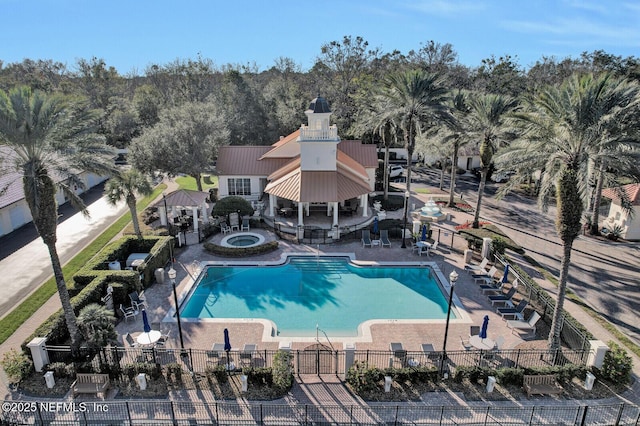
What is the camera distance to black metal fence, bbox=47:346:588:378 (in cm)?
1606

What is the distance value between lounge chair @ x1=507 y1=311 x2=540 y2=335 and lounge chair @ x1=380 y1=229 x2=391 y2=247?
10.7 m

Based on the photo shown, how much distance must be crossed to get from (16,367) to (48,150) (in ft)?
27.6

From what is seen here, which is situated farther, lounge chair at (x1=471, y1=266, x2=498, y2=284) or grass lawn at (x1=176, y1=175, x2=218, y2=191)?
grass lawn at (x1=176, y1=175, x2=218, y2=191)

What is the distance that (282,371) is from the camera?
15.3m

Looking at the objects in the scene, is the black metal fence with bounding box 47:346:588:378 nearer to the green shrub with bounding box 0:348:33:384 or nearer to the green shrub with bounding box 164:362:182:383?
the green shrub with bounding box 164:362:182:383

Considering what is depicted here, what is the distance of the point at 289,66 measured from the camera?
8619 centimetres

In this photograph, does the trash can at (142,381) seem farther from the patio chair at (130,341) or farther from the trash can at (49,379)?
the trash can at (49,379)

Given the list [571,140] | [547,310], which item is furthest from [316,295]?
[571,140]

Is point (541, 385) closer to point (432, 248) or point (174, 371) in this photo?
point (432, 248)

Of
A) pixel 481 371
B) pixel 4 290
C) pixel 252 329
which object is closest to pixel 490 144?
pixel 481 371

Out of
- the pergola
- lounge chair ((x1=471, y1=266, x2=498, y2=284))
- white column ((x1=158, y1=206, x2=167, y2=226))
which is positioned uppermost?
the pergola

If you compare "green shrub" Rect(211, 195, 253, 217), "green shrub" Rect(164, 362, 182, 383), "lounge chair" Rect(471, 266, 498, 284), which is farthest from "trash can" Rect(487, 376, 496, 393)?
"green shrub" Rect(211, 195, 253, 217)

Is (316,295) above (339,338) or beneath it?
above

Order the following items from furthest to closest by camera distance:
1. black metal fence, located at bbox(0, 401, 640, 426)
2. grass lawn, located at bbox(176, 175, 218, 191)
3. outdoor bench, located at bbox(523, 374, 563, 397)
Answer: grass lawn, located at bbox(176, 175, 218, 191)
outdoor bench, located at bbox(523, 374, 563, 397)
black metal fence, located at bbox(0, 401, 640, 426)
